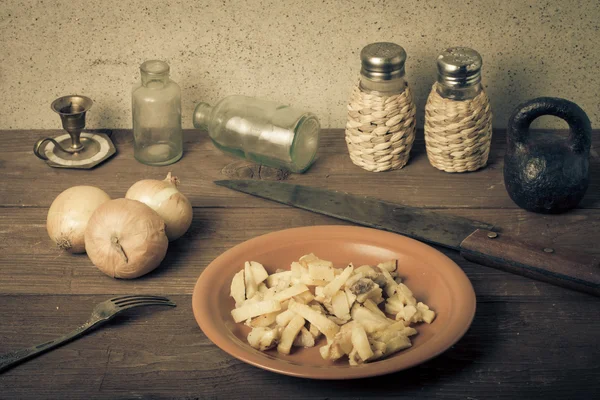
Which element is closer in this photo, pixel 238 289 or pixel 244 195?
pixel 238 289

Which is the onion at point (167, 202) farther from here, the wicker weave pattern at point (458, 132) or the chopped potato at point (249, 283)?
the wicker weave pattern at point (458, 132)

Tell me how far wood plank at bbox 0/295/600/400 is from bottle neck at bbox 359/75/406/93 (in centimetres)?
48

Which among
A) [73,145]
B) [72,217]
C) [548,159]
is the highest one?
[548,159]

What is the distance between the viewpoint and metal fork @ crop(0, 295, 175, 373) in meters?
0.98

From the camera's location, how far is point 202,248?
1.24 m

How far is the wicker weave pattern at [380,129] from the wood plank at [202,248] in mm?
177

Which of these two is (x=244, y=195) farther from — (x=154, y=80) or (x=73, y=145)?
(x=73, y=145)

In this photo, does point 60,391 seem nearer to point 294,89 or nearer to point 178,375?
point 178,375

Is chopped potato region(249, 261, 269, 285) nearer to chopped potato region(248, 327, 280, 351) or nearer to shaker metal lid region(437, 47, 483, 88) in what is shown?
chopped potato region(248, 327, 280, 351)

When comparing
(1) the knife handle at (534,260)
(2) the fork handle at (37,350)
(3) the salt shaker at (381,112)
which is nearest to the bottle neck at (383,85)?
(3) the salt shaker at (381,112)

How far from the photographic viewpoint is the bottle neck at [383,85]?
1384 millimetres

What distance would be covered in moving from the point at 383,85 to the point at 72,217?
1.97 ft

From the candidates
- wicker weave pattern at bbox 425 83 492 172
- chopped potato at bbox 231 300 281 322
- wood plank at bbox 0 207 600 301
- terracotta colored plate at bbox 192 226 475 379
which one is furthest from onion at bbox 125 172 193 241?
wicker weave pattern at bbox 425 83 492 172

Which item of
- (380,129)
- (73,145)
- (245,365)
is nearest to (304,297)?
(245,365)
